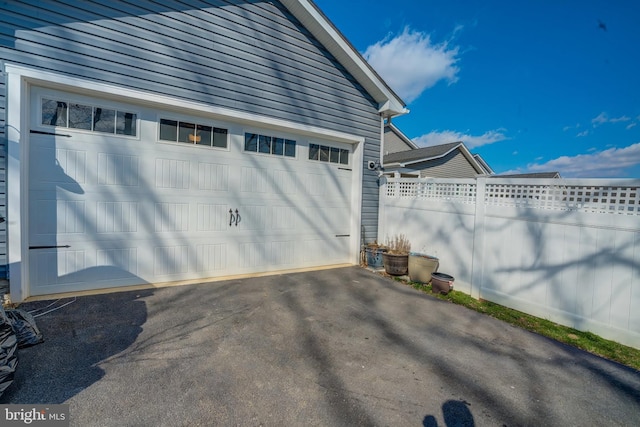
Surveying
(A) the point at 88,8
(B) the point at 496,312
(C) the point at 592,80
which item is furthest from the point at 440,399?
(C) the point at 592,80

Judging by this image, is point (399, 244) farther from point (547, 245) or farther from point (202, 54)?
point (202, 54)

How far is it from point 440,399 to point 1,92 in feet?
17.1

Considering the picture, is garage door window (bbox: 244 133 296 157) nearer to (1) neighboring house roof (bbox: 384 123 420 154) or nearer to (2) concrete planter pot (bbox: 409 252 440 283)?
(2) concrete planter pot (bbox: 409 252 440 283)

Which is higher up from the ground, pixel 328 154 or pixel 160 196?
pixel 328 154

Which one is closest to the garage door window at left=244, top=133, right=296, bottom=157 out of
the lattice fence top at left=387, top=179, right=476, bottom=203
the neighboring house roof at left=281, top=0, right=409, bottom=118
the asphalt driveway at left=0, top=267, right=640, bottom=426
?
the neighboring house roof at left=281, top=0, right=409, bottom=118

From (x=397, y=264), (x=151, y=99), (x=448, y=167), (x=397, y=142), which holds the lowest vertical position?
(x=397, y=264)

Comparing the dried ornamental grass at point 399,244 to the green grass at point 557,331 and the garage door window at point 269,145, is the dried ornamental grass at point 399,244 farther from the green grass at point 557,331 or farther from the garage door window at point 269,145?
the garage door window at point 269,145

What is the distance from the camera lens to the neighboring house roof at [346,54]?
4785 millimetres

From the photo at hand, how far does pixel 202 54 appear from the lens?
13.5 ft

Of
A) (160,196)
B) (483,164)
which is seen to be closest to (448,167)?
(483,164)

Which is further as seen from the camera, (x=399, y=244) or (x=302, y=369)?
(x=399, y=244)

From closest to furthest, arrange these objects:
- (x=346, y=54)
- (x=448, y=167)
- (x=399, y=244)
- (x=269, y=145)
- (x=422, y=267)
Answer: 1. (x=422, y=267)
2. (x=269, y=145)
3. (x=346, y=54)
4. (x=399, y=244)
5. (x=448, y=167)

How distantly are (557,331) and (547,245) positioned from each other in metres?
1.00

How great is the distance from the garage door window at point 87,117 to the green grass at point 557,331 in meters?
5.15
